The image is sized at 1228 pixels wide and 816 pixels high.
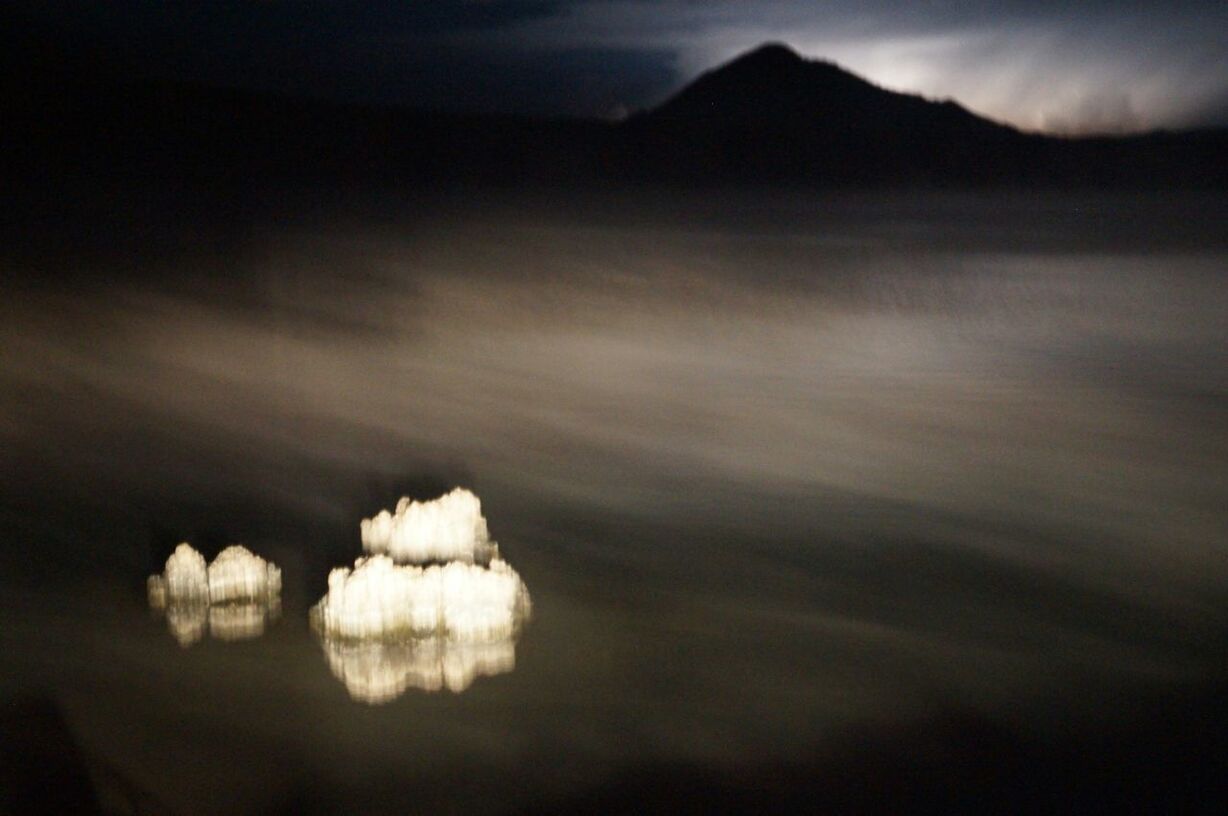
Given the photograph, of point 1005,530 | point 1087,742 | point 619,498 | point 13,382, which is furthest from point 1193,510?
point 13,382

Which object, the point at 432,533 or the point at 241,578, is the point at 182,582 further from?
the point at 432,533

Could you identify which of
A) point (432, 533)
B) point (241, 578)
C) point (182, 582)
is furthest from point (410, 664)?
point (182, 582)

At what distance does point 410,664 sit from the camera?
13.4 feet

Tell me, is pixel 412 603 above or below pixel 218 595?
below

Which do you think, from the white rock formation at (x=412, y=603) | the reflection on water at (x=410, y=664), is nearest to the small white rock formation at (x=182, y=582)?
the white rock formation at (x=412, y=603)

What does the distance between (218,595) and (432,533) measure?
3.16 ft

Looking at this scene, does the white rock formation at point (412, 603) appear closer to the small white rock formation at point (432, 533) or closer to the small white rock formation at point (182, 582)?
the small white rock formation at point (432, 533)

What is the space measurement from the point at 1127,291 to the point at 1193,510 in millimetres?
1248

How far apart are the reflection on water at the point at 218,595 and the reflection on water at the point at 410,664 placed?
1.57 ft

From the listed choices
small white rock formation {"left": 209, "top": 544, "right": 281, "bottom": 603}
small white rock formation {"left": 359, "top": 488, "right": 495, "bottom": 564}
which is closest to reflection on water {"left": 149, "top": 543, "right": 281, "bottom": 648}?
small white rock formation {"left": 209, "top": 544, "right": 281, "bottom": 603}

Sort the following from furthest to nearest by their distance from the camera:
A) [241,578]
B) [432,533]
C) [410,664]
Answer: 1. [241,578]
2. [432,533]
3. [410,664]

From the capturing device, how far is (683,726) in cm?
403

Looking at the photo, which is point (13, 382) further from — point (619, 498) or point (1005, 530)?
point (1005, 530)

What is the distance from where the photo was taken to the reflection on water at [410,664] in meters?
3.99
